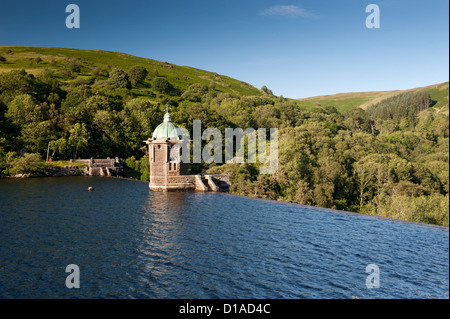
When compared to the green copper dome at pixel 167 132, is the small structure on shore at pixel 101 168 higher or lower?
lower

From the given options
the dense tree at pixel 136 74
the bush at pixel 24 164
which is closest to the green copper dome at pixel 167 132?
the bush at pixel 24 164

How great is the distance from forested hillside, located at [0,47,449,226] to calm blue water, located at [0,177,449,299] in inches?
784

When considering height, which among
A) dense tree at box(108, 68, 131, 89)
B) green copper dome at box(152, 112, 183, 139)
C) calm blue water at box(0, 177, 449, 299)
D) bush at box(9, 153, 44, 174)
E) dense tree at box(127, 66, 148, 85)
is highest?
dense tree at box(127, 66, 148, 85)

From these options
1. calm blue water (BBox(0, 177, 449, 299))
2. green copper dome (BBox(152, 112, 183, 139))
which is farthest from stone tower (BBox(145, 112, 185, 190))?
calm blue water (BBox(0, 177, 449, 299))

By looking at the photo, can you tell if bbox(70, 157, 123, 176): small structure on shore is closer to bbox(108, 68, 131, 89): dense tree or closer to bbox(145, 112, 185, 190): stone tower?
bbox(145, 112, 185, 190): stone tower

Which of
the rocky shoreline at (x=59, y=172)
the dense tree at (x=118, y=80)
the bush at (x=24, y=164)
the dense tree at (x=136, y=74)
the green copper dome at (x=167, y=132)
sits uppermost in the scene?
the dense tree at (x=136, y=74)

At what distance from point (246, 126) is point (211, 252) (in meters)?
108

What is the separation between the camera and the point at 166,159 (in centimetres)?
6494

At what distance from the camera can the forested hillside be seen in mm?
68250

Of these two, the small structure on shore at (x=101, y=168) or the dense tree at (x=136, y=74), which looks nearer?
the small structure on shore at (x=101, y=168)

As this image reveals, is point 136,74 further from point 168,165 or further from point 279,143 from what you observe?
point 168,165

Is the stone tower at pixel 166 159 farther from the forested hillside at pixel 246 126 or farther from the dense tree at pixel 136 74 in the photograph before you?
the dense tree at pixel 136 74

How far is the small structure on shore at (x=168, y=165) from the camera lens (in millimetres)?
65000

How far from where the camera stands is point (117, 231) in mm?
37500
